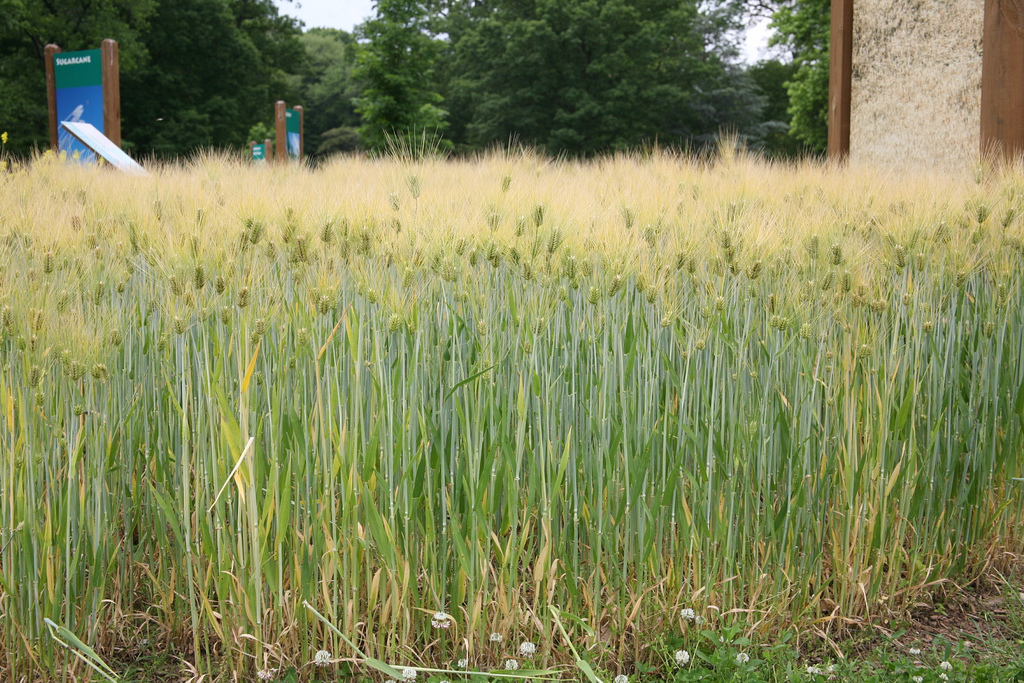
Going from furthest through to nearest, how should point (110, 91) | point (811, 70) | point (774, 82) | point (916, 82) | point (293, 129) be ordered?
point (774, 82)
point (811, 70)
point (293, 129)
point (110, 91)
point (916, 82)

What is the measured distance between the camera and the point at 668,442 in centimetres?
182

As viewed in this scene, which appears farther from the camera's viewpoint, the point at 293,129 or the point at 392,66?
the point at 392,66

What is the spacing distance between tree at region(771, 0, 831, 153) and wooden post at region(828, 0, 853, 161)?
518 inches

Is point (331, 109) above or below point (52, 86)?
above

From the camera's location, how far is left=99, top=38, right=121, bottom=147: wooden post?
754 cm

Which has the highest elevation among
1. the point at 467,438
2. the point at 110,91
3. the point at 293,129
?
the point at 293,129

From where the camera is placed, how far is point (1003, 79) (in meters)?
4.61

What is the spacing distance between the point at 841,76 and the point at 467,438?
575 centimetres

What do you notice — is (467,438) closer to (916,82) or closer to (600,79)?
(916,82)

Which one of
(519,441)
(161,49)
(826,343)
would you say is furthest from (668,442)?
(161,49)

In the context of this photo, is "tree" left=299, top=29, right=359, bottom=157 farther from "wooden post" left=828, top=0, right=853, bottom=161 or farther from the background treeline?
"wooden post" left=828, top=0, right=853, bottom=161

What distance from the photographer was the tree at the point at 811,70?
19.1m

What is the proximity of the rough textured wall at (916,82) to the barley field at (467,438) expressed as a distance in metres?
3.85

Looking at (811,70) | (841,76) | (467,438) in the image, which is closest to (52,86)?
(841,76)
